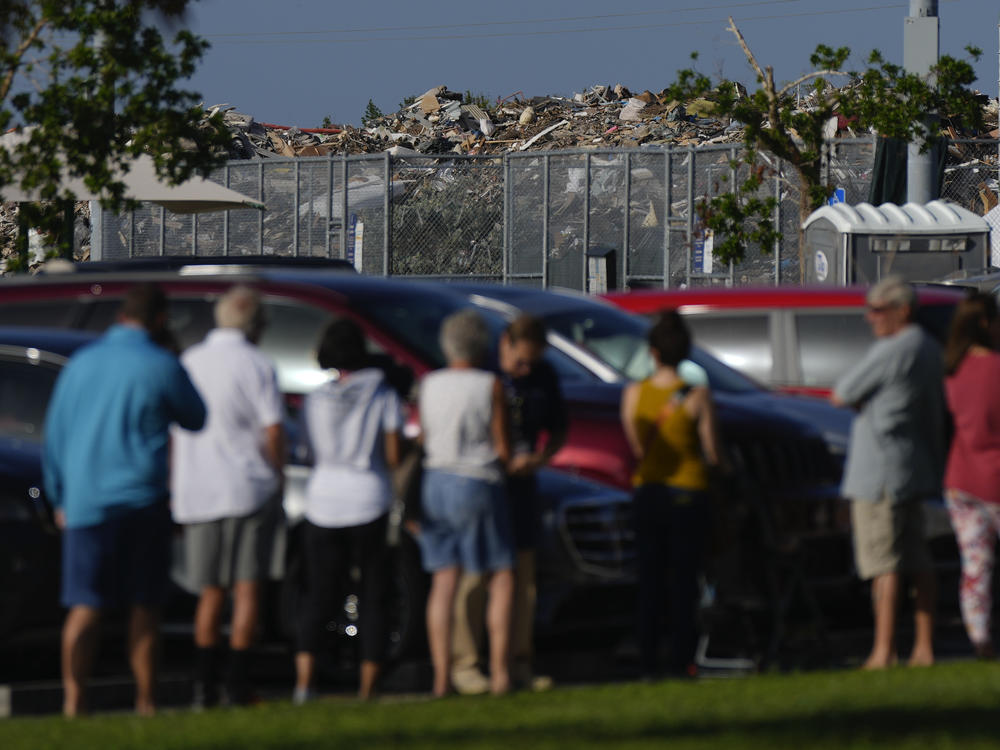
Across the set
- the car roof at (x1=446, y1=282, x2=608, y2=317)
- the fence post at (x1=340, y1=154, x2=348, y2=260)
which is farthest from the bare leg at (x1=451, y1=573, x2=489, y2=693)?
the fence post at (x1=340, y1=154, x2=348, y2=260)

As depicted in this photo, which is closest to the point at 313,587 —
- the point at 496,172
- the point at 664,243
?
the point at 664,243

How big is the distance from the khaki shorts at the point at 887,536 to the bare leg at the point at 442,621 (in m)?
1.93

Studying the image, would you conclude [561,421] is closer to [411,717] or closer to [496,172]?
[411,717]

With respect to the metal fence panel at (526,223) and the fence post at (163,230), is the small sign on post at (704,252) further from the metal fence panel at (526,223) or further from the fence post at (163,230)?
the fence post at (163,230)

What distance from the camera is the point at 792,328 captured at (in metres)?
11.5

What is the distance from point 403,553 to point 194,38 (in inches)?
452

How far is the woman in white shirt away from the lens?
7617 mm

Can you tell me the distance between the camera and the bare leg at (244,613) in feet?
25.2

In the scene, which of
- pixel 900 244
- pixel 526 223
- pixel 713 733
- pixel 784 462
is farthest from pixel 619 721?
pixel 526 223

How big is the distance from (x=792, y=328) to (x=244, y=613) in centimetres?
494

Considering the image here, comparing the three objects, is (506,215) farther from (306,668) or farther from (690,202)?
(306,668)

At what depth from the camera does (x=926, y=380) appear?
8.41 metres

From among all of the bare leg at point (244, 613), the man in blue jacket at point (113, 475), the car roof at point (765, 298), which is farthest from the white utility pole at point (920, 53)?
the man in blue jacket at point (113, 475)

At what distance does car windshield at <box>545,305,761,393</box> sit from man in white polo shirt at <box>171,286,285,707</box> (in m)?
2.69
